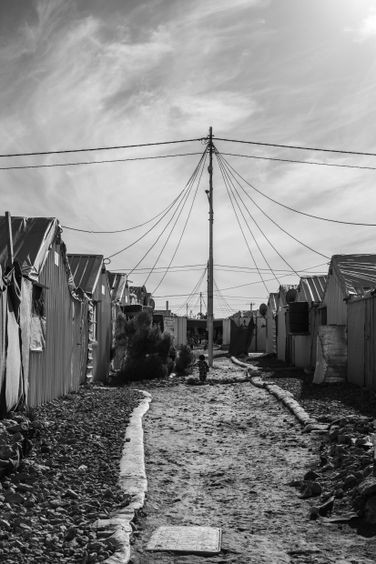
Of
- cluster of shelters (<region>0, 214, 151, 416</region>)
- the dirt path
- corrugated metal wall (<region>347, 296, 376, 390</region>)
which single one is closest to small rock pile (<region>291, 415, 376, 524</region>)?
the dirt path

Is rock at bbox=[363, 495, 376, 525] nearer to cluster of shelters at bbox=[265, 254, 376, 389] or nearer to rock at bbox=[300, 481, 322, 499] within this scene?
rock at bbox=[300, 481, 322, 499]

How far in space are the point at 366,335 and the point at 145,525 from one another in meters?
9.99

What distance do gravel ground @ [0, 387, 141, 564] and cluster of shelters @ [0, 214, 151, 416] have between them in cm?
92

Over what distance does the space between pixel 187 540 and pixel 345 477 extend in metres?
2.14

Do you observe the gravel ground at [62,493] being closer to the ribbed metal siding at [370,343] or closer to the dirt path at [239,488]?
the dirt path at [239,488]

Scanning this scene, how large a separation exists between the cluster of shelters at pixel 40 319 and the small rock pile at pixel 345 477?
4.32 metres

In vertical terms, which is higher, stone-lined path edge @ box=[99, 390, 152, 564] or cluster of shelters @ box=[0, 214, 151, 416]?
cluster of shelters @ box=[0, 214, 151, 416]

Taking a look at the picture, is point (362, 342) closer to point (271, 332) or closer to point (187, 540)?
point (187, 540)

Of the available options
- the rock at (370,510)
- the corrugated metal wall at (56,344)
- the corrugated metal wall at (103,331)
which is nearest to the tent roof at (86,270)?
the corrugated metal wall at (103,331)

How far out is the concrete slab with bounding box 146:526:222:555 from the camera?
4.97 m

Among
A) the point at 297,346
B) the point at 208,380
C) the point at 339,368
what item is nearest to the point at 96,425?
the point at 339,368

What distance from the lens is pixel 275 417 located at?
38.3 ft

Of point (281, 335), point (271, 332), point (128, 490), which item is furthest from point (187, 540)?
point (271, 332)

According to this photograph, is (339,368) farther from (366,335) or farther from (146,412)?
(146,412)
